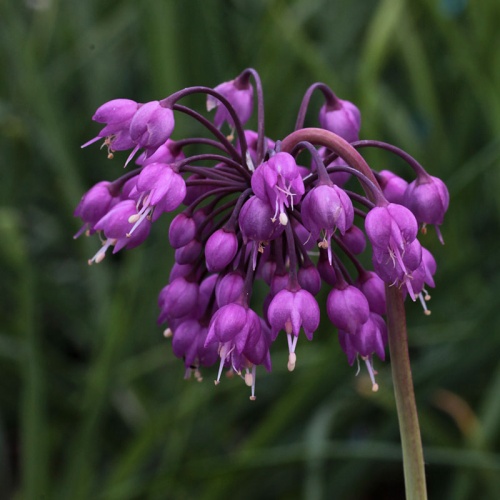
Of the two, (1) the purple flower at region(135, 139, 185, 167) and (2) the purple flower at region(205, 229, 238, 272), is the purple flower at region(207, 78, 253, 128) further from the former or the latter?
(2) the purple flower at region(205, 229, 238, 272)

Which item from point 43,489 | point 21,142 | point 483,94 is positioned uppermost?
point 21,142

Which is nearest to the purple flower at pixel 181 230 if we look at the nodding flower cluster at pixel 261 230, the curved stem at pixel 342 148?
the nodding flower cluster at pixel 261 230

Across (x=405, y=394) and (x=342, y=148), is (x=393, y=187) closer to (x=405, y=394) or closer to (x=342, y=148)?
(x=342, y=148)

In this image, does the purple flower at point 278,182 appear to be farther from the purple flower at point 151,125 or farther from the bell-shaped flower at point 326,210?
the purple flower at point 151,125

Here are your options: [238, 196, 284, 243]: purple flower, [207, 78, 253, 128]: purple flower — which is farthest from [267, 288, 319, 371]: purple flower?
[207, 78, 253, 128]: purple flower

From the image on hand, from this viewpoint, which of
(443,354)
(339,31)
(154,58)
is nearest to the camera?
(443,354)

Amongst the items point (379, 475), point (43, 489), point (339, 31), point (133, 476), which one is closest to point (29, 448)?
point (43, 489)

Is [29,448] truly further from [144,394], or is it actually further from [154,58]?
[154,58]

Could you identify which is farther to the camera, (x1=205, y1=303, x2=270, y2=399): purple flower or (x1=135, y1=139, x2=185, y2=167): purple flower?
(x1=135, y1=139, x2=185, y2=167): purple flower
